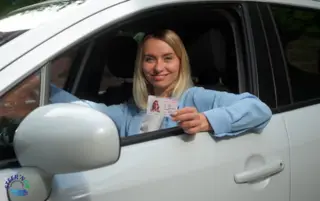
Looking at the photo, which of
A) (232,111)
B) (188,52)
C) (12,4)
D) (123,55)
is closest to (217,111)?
(232,111)

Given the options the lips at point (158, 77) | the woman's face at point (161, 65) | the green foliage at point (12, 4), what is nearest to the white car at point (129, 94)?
the woman's face at point (161, 65)

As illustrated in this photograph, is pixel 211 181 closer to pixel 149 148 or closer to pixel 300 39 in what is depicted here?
pixel 149 148

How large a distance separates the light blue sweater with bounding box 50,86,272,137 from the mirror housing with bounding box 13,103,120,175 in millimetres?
483

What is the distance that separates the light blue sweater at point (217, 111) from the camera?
2354 millimetres

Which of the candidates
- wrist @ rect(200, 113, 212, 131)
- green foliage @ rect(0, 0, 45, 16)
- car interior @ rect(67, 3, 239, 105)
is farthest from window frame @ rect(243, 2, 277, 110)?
green foliage @ rect(0, 0, 45, 16)

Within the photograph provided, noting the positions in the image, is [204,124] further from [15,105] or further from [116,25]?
[15,105]

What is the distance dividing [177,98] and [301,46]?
837 mm

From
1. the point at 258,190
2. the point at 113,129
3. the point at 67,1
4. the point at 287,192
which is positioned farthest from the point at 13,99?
the point at 287,192

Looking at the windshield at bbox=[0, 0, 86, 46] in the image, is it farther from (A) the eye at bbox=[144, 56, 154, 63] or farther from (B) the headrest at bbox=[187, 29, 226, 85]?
(B) the headrest at bbox=[187, 29, 226, 85]

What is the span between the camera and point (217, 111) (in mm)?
2369

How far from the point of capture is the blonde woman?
234 centimetres

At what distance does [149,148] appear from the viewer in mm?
2172

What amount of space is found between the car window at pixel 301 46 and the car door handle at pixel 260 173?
425 mm

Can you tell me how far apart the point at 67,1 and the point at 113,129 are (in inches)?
36.9
